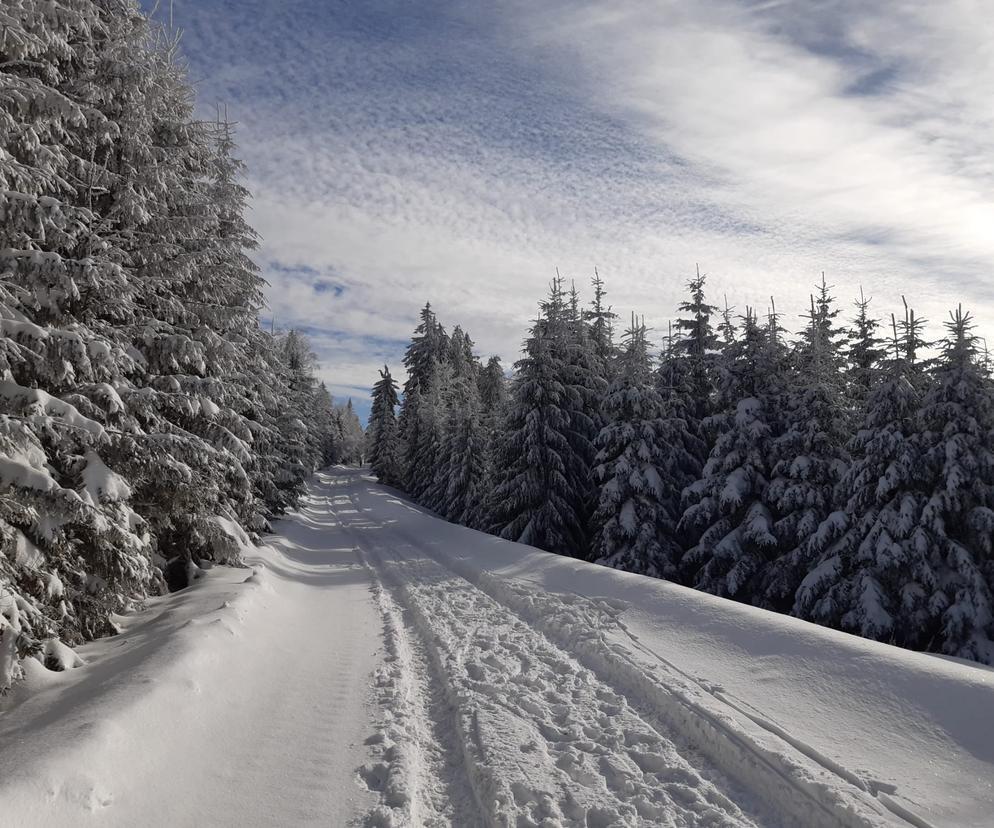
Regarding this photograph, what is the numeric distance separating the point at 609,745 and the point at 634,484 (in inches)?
586

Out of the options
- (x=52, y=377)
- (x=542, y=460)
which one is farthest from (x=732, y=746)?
(x=542, y=460)

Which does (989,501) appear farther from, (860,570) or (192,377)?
(192,377)

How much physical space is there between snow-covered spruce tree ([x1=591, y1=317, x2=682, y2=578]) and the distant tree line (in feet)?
0.21

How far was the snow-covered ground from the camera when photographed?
4.41 m

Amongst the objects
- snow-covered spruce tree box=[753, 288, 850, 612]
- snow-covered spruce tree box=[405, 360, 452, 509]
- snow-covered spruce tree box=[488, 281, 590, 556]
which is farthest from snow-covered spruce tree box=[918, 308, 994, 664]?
snow-covered spruce tree box=[405, 360, 452, 509]

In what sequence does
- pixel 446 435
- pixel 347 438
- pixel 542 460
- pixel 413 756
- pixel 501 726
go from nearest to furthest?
pixel 413 756 → pixel 501 726 → pixel 542 460 → pixel 446 435 → pixel 347 438

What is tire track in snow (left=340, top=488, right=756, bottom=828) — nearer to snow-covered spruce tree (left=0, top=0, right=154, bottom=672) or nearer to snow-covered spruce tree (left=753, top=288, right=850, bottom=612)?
snow-covered spruce tree (left=0, top=0, right=154, bottom=672)

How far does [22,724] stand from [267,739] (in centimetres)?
213

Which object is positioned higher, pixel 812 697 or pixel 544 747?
pixel 812 697

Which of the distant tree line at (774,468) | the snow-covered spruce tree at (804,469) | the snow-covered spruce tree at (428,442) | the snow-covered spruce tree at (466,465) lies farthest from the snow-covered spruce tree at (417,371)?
the snow-covered spruce tree at (804,469)

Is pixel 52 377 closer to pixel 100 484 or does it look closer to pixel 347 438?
pixel 100 484

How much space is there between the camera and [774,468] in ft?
62.1

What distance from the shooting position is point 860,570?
52.4ft

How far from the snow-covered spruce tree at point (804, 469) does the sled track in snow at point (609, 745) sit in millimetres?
11359
